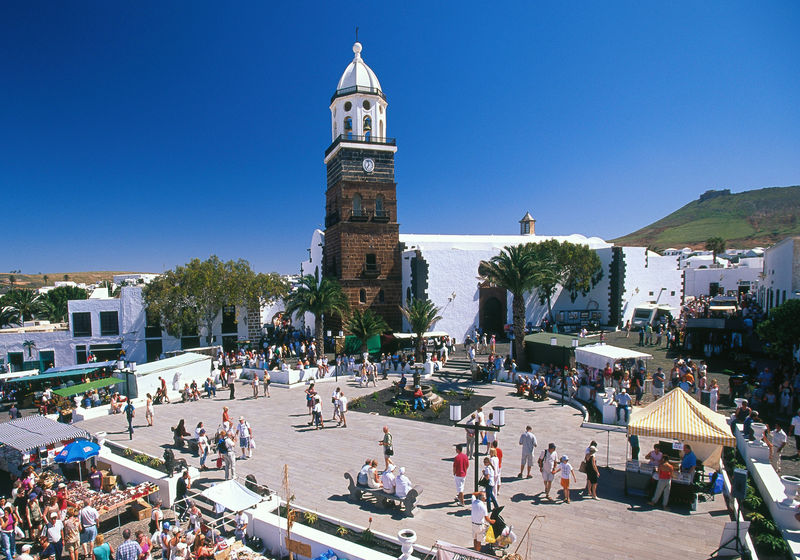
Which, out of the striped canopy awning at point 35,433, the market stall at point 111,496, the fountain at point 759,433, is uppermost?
Answer: the fountain at point 759,433

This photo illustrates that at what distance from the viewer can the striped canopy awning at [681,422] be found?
10.1 m

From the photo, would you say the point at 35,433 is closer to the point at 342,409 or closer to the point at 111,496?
the point at 111,496

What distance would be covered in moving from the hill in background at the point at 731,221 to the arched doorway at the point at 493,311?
108 metres

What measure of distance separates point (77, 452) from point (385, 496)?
939cm

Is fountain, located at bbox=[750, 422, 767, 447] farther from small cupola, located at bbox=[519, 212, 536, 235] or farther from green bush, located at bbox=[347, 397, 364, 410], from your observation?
small cupola, located at bbox=[519, 212, 536, 235]

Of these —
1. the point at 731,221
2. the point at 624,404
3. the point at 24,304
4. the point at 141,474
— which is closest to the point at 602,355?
the point at 624,404

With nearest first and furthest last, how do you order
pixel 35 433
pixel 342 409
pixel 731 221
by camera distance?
pixel 35 433, pixel 342 409, pixel 731 221

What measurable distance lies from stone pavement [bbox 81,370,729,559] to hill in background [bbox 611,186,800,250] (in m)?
126

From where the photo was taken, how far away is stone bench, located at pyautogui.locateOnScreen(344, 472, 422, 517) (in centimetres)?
997

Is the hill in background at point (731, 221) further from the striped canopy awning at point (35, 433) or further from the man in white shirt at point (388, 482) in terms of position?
the striped canopy awning at point (35, 433)

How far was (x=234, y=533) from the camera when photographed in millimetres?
10344

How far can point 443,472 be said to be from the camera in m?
12.2

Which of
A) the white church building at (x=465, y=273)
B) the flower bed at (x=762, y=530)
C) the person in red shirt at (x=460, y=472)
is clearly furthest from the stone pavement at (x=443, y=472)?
the white church building at (x=465, y=273)

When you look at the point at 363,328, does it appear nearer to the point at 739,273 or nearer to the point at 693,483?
the point at 693,483
